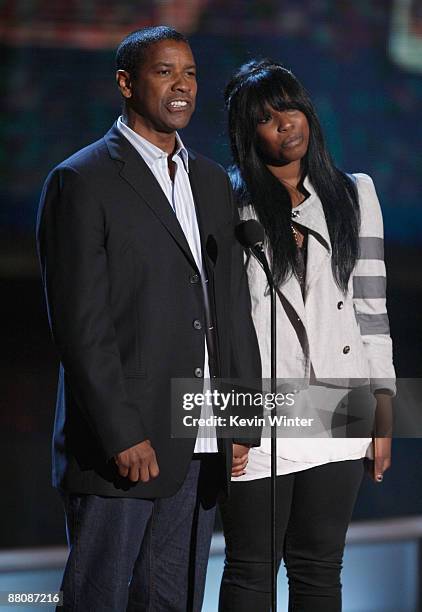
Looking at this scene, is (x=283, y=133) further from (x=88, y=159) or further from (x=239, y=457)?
(x=239, y=457)

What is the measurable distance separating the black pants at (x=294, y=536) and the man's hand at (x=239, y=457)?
63 millimetres

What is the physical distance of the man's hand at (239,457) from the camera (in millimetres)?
2182

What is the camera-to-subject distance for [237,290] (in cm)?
219

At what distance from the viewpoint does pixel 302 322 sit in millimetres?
2275

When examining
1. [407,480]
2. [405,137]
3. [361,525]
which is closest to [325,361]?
[361,525]

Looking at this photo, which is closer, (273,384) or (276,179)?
(273,384)

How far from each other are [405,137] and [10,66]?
128 cm

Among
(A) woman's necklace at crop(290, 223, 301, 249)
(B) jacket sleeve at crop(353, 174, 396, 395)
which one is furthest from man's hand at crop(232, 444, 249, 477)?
(A) woman's necklace at crop(290, 223, 301, 249)

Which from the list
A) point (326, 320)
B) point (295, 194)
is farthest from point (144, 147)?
point (326, 320)

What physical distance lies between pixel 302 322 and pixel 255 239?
23 centimetres

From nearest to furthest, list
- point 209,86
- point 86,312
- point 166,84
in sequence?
point 86,312 < point 166,84 < point 209,86

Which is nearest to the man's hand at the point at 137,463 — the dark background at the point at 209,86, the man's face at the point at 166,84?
the man's face at the point at 166,84

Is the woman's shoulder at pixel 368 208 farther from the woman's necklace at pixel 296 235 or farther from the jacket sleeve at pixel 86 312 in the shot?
the jacket sleeve at pixel 86 312

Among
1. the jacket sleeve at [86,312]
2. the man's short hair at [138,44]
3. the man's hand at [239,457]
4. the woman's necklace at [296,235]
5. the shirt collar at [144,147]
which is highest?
the man's short hair at [138,44]
